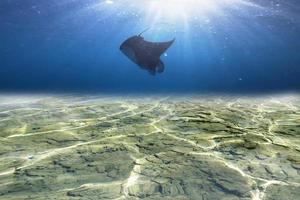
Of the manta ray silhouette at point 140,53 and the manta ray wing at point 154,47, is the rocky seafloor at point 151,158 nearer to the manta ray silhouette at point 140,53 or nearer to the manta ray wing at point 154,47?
the manta ray silhouette at point 140,53

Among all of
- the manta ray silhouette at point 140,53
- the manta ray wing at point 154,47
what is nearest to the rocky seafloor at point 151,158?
the manta ray silhouette at point 140,53

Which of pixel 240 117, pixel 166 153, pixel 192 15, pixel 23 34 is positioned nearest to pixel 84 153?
pixel 166 153

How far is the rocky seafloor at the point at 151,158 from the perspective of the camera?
4023mm

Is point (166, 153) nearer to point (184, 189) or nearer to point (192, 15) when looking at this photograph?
point (184, 189)

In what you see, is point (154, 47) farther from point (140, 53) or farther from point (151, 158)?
point (151, 158)

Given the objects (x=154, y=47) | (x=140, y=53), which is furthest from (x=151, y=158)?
(x=154, y=47)

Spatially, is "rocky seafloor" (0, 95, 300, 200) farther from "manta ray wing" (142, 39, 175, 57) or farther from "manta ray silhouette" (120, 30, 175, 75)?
"manta ray wing" (142, 39, 175, 57)

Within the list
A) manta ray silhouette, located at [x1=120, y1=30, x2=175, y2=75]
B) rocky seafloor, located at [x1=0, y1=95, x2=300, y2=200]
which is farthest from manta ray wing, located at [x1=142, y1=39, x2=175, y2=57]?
rocky seafloor, located at [x1=0, y1=95, x2=300, y2=200]

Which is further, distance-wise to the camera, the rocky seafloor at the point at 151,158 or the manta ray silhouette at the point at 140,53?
the manta ray silhouette at the point at 140,53

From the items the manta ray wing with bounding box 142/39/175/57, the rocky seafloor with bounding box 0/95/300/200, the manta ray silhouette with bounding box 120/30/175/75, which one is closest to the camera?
the rocky seafloor with bounding box 0/95/300/200

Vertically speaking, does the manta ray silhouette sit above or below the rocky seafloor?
above

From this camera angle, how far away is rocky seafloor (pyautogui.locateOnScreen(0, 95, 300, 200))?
158 inches

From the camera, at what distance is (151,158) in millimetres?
5254

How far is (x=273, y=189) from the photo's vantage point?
159 inches
